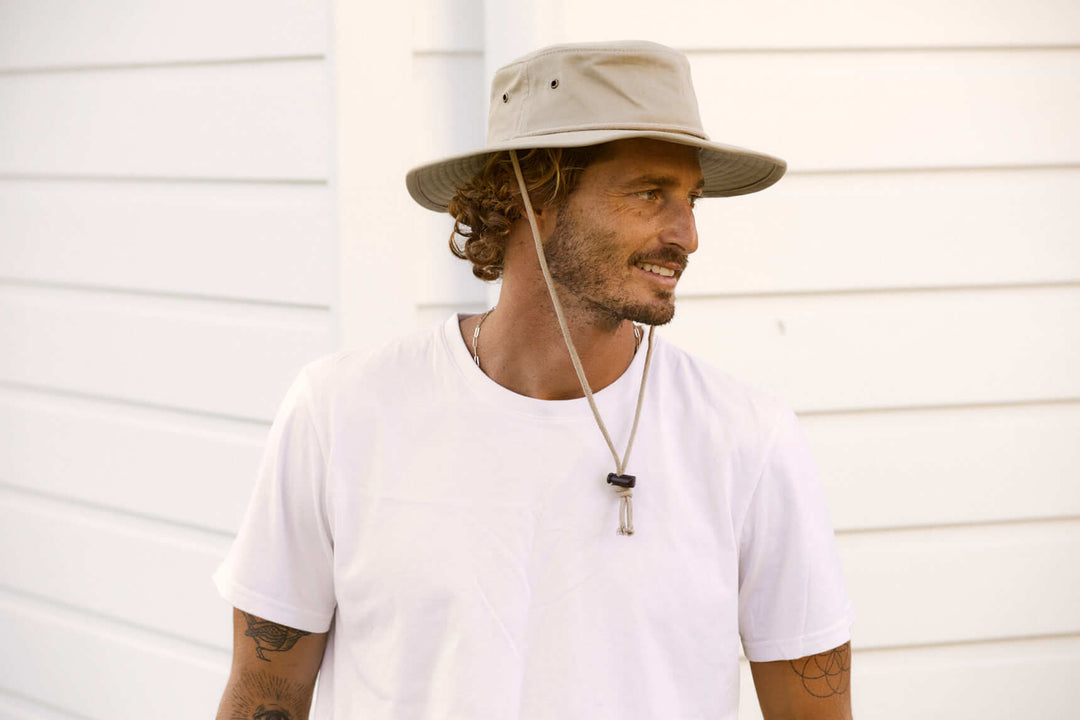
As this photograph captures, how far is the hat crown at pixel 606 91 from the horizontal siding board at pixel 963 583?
46.9 inches

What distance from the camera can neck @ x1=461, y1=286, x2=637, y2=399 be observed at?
1.66 meters

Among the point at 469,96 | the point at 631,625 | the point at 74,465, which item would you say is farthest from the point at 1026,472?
the point at 74,465

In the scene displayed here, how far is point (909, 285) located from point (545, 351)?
1068 millimetres

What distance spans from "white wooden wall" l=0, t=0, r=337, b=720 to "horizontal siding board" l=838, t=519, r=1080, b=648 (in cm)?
127

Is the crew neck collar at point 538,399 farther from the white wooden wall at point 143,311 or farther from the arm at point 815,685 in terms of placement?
the white wooden wall at point 143,311

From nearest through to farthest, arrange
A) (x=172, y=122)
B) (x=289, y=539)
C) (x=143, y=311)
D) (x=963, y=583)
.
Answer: (x=289, y=539), (x=963, y=583), (x=172, y=122), (x=143, y=311)

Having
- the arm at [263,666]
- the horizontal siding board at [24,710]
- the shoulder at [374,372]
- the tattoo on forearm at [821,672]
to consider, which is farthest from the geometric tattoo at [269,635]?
the horizontal siding board at [24,710]

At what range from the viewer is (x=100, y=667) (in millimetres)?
2988

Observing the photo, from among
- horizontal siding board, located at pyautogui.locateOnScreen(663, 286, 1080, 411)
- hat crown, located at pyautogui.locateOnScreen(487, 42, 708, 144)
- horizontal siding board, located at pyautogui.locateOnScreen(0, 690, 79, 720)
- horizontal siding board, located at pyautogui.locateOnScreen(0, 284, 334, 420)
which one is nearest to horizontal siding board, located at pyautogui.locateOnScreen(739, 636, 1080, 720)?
horizontal siding board, located at pyautogui.locateOnScreen(663, 286, 1080, 411)

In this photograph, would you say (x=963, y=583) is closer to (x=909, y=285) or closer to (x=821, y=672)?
(x=909, y=285)

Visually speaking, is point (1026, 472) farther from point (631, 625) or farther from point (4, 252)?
point (4, 252)

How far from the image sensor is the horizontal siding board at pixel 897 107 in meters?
2.33

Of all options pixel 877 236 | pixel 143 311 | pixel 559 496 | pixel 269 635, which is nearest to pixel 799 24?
pixel 877 236

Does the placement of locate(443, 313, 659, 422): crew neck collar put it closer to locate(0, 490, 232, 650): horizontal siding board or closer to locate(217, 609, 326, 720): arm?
locate(217, 609, 326, 720): arm
